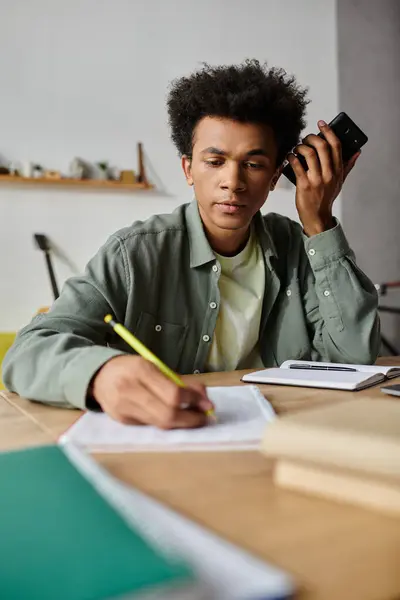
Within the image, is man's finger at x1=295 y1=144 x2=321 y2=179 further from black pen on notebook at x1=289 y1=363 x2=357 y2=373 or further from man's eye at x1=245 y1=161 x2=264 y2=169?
black pen on notebook at x1=289 y1=363 x2=357 y2=373

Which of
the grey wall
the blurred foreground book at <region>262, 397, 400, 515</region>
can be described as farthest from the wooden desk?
the grey wall

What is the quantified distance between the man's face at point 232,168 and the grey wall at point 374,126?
2636 mm

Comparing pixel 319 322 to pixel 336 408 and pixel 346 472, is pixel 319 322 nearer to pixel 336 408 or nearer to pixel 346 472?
pixel 336 408

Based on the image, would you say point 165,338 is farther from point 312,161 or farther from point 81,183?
point 81,183

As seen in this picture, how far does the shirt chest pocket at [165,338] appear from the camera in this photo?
1298 mm

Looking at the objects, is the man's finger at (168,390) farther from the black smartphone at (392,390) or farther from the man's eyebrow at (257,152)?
the man's eyebrow at (257,152)

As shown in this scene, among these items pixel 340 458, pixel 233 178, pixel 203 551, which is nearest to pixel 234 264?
pixel 233 178

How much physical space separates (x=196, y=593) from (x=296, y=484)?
0.24 m

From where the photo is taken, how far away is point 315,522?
475 millimetres

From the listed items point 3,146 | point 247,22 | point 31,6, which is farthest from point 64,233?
point 247,22

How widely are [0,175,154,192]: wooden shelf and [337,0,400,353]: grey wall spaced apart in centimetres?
→ 136

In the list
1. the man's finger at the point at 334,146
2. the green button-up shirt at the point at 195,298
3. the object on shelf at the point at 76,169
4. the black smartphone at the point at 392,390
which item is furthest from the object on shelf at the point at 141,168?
the black smartphone at the point at 392,390

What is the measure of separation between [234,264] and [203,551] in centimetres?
109

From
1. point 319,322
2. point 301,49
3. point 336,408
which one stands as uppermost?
point 301,49
